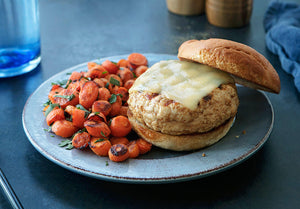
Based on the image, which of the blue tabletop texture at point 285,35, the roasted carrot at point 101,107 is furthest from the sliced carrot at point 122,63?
the blue tabletop texture at point 285,35

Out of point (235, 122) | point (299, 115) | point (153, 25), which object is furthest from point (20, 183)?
point (153, 25)

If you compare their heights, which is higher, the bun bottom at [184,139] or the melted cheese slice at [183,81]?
A: the melted cheese slice at [183,81]

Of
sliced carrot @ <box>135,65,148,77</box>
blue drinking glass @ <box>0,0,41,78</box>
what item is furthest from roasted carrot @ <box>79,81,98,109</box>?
blue drinking glass @ <box>0,0,41,78</box>

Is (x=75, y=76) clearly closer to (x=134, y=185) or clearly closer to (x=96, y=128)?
(x=96, y=128)

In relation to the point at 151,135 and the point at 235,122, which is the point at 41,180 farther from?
the point at 235,122

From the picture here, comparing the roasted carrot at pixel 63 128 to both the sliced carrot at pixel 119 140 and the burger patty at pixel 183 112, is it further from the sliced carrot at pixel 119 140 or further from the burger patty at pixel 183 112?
the burger patty at pixel 183 112

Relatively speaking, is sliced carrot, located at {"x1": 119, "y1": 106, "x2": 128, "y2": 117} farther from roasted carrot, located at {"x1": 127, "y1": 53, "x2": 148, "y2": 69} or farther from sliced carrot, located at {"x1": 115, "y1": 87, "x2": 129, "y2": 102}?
roasted carrot, located at {"x1": 127, "y1": 53, "x2": 148, "y2": 69}
